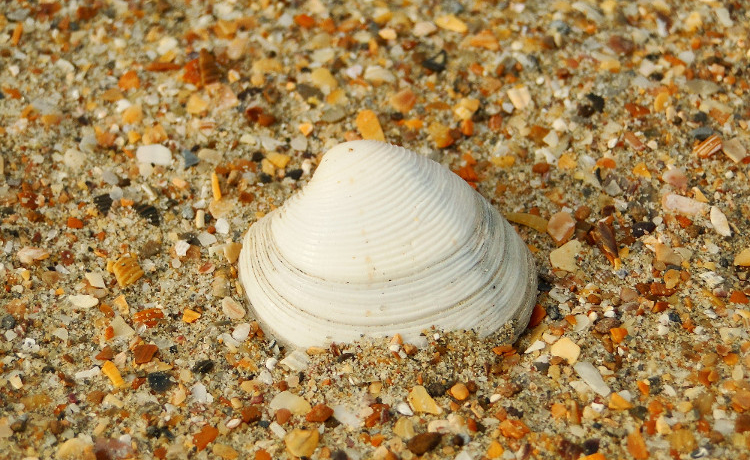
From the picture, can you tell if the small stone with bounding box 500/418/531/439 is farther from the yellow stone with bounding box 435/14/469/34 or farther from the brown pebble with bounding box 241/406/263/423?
the yellow stone with bounding box 435/14/469/34

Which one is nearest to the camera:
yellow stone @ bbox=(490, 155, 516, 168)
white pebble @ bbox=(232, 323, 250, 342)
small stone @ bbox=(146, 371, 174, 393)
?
small stone @ bbox=(146, 371, 174, 393)

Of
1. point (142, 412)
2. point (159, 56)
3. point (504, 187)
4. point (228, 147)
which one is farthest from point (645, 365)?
point (159, 56)

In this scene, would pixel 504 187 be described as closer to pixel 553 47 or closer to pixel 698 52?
pixel 553 47

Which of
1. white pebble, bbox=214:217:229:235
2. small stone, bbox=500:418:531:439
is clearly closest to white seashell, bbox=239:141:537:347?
small stone, bbox=500:418:531:439

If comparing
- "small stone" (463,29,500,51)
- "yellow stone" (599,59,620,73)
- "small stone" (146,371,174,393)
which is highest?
"small stone" (463,29,500,51)

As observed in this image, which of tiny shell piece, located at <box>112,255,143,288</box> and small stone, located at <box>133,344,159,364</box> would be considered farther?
tiny shell piece, located at <box>112,255,143,288</box>

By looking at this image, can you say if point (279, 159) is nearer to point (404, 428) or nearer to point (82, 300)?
point (82, 300)
